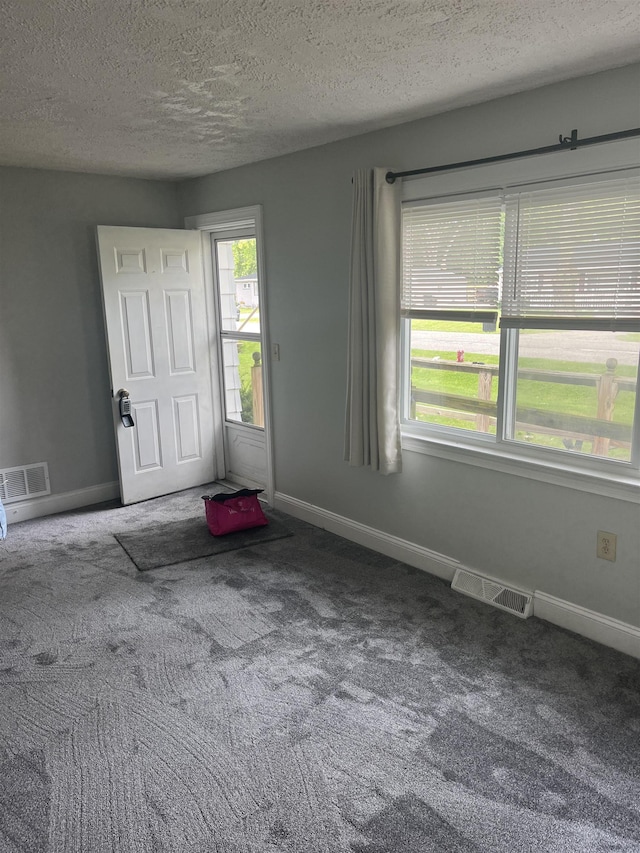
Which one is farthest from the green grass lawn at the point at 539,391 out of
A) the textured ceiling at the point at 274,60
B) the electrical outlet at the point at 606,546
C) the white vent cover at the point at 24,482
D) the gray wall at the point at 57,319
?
the white vent cover at the point at 24,482

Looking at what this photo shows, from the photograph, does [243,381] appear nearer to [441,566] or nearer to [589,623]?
[441,566]

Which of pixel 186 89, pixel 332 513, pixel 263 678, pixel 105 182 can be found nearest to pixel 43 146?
pixel 105 182

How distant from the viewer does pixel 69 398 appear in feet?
14.9

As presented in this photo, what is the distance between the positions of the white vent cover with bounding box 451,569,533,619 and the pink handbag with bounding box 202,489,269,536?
1.43m

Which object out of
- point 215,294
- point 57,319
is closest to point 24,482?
point 57,319

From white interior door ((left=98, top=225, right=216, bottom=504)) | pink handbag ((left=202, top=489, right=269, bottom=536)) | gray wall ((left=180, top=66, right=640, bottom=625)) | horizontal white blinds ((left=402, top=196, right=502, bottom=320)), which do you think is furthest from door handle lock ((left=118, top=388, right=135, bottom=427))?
horizontal white blinds ((left=402, top=196, right=502, bottom=320))

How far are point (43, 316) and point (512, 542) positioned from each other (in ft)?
11.3

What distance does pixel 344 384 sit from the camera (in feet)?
12.5

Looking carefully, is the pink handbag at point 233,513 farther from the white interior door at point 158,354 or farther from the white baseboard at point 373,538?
the white interior door at point 158,354

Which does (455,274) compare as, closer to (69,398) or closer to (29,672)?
(29,672)

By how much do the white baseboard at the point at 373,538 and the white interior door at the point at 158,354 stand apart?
3.12 feet

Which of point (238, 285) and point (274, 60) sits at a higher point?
point (274, 60)

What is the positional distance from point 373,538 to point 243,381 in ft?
6.03

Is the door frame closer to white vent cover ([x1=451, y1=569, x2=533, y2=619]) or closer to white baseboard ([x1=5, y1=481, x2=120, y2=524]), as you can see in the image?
white baseboard ([x1=5, y1=481, x2=120, y2=524])
